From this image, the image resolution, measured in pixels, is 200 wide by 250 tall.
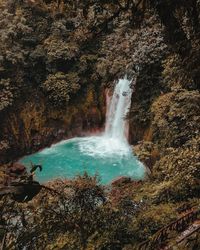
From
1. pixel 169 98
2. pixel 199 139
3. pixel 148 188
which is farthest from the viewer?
pixel 169 98

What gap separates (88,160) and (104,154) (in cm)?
66

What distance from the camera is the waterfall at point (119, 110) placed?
1505 cm

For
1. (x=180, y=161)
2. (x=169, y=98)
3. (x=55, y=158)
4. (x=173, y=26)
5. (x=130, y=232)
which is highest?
(x=173, y=26)

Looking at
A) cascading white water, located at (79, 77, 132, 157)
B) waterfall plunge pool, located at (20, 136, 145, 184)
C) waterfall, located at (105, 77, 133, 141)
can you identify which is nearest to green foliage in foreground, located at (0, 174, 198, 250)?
waterfall plunge pool, located at (20, 136, 145, 184)

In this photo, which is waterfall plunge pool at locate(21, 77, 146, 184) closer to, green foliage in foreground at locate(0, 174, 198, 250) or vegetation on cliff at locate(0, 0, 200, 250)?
vegetation on cliff at locate(0, 0, 200, 250)

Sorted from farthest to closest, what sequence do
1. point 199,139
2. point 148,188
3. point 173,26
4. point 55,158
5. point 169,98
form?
point 55,158 < point 169,98 < point 148,188 < point 199,139 < point 173,26

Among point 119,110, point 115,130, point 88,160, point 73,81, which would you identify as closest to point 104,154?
point 88,160

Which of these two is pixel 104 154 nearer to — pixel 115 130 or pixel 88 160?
pixel 88 160

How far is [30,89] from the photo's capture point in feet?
50.1

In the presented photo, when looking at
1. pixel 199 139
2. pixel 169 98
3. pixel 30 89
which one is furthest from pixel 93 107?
pixel 199 139

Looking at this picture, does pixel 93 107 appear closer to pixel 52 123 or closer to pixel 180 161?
pixel 52 123

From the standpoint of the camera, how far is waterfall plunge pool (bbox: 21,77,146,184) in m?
13.3

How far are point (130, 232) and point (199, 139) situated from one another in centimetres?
195

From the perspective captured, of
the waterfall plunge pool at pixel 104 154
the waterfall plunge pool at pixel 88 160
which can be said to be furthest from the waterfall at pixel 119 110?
the waterfall plunge pool at pixel 88 160
